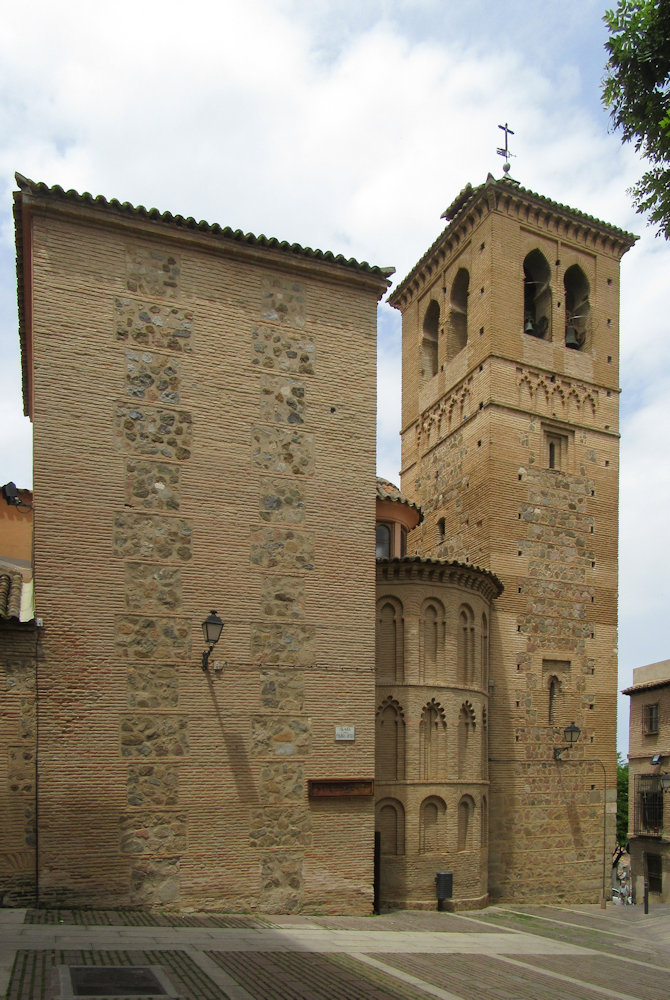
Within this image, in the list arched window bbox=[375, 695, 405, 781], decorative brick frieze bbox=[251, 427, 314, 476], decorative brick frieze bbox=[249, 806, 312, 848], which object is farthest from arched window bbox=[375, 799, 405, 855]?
decorative brick frieze bbox=[251, 427, 314, 476]

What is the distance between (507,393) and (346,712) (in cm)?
1071

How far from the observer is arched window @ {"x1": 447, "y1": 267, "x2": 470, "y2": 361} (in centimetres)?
2436

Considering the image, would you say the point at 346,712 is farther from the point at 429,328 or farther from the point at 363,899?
the point at 429,328

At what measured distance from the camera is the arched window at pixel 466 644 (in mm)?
17969

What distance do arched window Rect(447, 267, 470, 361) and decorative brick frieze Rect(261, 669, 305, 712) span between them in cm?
1291

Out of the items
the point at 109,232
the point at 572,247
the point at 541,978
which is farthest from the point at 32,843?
the point at 572,247

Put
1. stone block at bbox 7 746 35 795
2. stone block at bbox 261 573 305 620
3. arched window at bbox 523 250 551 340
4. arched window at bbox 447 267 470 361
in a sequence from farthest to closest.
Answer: arched window at bbox 447 267 470 361
arched window at bbox 523 250 551 340
stone block at bbox 261 573 305 620
stone block at bbox 7 746 35 795

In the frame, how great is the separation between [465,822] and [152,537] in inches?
342

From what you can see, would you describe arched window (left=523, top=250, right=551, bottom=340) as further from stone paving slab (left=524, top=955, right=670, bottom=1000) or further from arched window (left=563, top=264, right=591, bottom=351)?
stone paving slab (left=524, top=955, right=670, bottom=1000)

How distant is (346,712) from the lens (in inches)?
549

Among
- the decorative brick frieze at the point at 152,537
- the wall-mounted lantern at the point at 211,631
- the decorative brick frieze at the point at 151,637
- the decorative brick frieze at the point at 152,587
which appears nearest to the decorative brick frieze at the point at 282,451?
the decorative brick frieze at the point at 152,537

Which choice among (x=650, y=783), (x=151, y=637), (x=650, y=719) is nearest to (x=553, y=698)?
(x=151, y=637)

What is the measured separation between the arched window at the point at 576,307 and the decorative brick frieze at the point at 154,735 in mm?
15514

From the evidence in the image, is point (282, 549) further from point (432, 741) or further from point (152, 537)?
point (432, 741)
